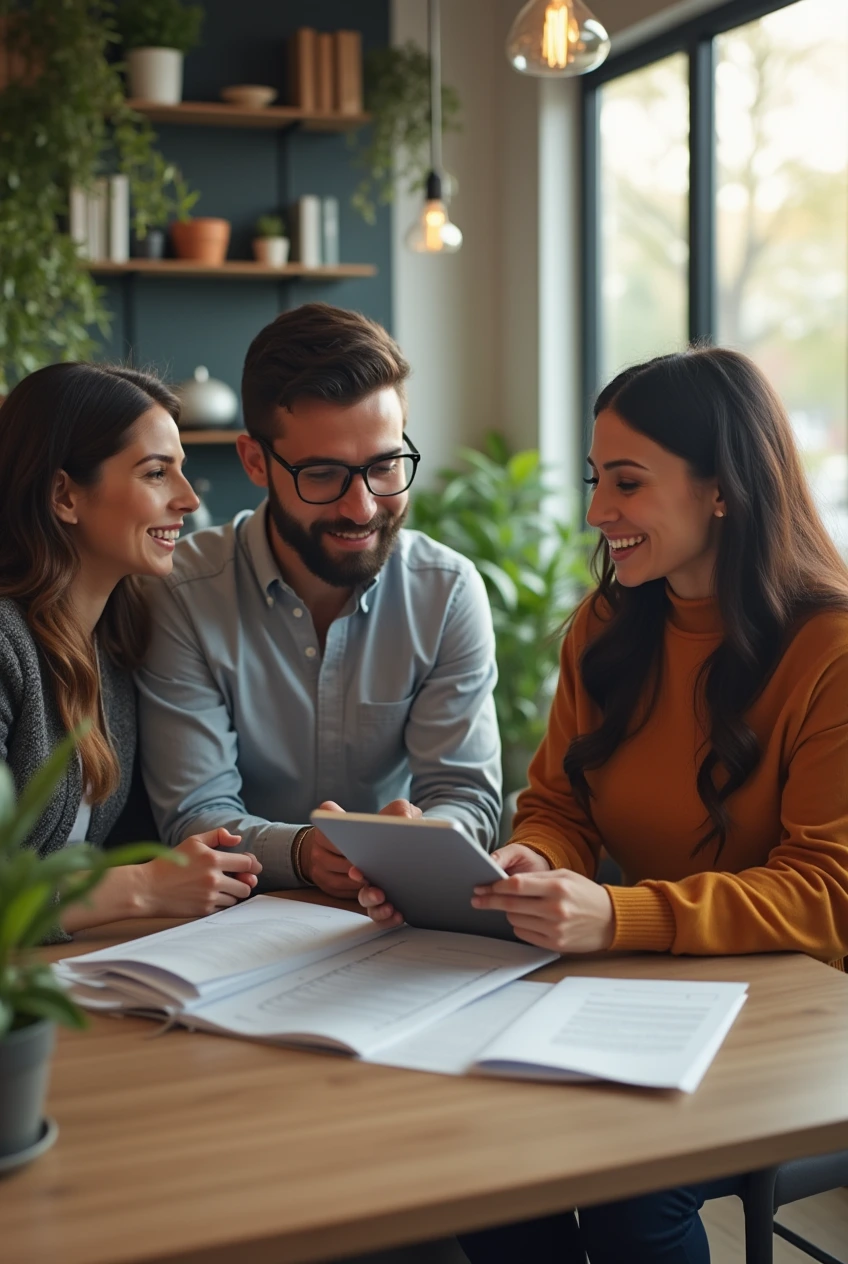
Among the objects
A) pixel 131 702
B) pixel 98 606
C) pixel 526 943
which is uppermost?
pixel 98 606

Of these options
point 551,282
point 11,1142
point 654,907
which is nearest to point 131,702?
point 654,907

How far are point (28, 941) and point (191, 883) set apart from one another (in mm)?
658

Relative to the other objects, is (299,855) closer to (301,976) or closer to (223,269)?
(301,976)

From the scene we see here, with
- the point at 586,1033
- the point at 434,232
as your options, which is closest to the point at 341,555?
the point at 586,1033

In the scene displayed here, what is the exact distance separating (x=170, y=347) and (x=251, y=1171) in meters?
4.13

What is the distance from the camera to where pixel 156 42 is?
438 cm

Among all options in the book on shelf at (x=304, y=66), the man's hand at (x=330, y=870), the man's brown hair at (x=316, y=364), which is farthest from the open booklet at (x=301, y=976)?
the book on shelf at (x=304, y=66)

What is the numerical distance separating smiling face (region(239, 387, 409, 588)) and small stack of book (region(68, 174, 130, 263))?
2565 mm

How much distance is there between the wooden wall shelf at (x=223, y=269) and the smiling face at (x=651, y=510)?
3.04 meters

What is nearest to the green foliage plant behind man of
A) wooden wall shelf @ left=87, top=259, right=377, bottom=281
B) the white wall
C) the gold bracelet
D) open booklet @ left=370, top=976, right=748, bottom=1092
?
the white wall

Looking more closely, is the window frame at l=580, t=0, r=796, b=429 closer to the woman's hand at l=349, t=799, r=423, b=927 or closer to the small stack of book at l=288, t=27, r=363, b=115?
the small stack of book at l=288, t=27, r=363, b=115

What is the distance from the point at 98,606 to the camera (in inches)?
77.8

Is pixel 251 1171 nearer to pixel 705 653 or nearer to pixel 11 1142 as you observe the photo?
pixel 11 1142

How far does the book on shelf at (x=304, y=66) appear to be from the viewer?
4.62 metres
